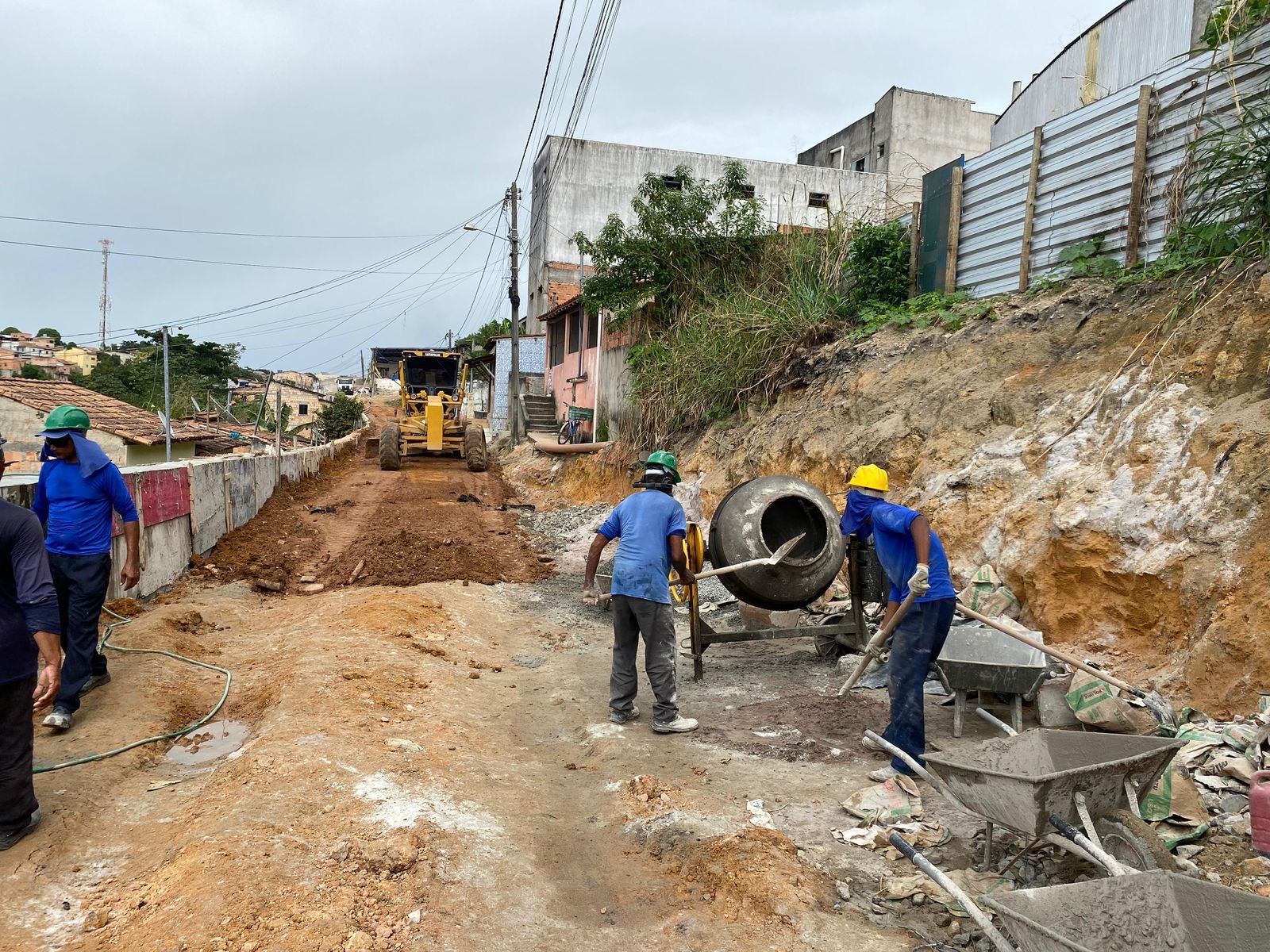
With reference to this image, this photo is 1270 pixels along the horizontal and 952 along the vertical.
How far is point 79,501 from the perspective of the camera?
517cm

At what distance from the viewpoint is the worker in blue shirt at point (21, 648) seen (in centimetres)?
355

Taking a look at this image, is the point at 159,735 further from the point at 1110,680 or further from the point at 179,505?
the point at 1110,680

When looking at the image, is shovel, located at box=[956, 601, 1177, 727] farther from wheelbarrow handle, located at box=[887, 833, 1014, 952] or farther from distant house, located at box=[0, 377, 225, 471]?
distant house, located at box=[0, 377, 225, 471]

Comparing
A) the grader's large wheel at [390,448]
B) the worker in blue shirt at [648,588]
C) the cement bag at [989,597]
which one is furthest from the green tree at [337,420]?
the cement bag at [989,597]

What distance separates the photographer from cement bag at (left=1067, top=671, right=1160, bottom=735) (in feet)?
15.0

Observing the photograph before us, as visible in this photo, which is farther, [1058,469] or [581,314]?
[581,314]

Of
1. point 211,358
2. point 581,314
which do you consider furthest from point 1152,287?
point 211,358

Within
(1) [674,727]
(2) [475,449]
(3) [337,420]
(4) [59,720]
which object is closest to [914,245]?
(1) [674,727]

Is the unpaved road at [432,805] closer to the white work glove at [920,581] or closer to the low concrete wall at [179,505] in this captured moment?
the low concrete wall at [179,505]

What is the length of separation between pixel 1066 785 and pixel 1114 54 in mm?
13008

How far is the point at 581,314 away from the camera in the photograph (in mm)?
23656

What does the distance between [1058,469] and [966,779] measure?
14.1 ft

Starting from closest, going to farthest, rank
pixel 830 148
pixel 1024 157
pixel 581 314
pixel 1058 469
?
pixel 1058 469 → pixel 1024 157 → pixel 581 314 → pixel 830 148

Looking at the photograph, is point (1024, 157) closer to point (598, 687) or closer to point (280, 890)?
point (598, 687)
